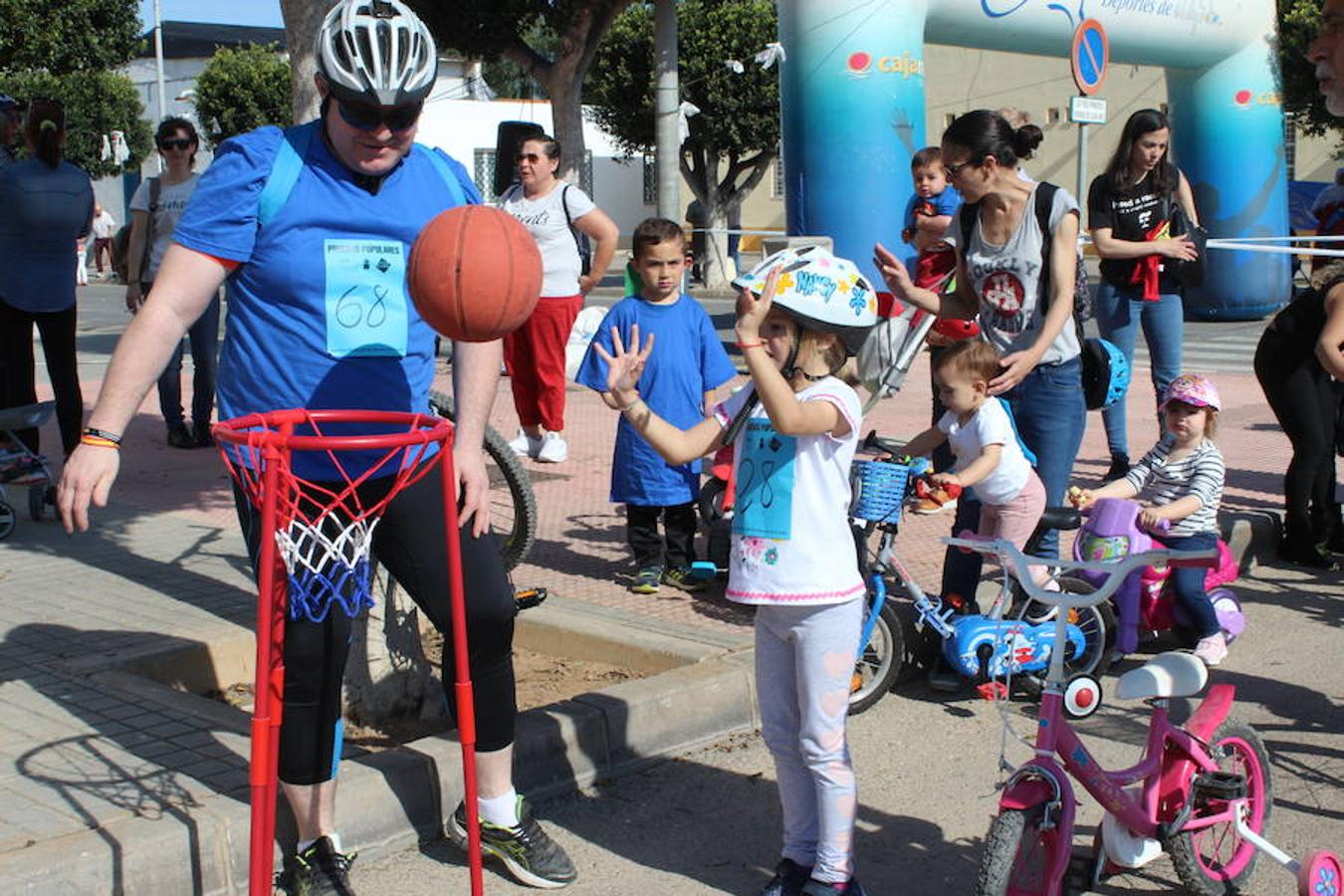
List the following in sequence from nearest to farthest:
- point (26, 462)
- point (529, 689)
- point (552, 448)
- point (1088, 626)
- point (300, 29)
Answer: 1. point (529, 689)
2. point (1088, 626)
3. point (300, 29)
4. point (26, 462)
5. point (552, 448)

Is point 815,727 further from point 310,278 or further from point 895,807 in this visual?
point 310,278

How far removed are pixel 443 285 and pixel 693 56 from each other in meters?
32.5

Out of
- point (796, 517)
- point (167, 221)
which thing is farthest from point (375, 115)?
point (167, 221)

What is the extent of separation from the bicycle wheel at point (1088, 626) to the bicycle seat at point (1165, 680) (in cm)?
182

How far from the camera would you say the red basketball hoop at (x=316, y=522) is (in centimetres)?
311

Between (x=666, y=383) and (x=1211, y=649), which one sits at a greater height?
(x=666, y=383)

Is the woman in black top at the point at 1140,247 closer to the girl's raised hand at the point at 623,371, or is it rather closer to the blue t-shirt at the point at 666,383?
the blue t-shirt at the point at 666,383

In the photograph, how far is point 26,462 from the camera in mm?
7812

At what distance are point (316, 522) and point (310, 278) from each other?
1.89 feet

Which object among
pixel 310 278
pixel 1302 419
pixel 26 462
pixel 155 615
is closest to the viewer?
pixel 310 278

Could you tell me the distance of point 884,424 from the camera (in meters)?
11.2

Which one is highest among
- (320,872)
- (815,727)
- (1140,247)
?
(1140,247)

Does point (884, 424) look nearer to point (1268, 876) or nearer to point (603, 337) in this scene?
point (603, 337)

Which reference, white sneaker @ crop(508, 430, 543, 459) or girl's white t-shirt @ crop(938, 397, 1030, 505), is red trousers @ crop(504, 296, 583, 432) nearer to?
white sneaker @ crop(508, 430, 543, 459)
